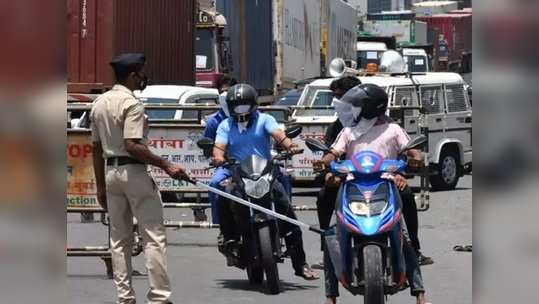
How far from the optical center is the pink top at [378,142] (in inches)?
331

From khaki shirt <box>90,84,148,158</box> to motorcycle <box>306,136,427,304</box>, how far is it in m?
1.43

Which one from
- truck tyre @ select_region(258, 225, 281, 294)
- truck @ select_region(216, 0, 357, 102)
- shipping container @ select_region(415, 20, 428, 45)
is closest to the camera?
truck tyre @ select_region(258, 225, 281, 294)

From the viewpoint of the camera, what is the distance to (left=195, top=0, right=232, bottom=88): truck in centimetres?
2669

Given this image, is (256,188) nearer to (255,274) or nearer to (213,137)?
(255,274)

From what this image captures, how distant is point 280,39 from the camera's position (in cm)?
3475

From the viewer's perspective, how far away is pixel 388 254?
25.9 ft

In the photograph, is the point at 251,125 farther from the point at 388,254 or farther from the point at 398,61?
the point at 398,61

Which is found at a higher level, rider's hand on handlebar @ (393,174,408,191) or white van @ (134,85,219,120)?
white van @ (134,85,219,120)

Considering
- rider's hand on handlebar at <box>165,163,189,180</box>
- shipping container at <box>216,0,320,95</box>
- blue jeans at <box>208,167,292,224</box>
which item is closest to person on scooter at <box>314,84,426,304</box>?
rider's hand on handlebar at <box>165,163,189,180</box>

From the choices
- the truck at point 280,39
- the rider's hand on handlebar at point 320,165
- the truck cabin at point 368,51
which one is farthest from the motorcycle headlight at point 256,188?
the truck cabin at point 368,51

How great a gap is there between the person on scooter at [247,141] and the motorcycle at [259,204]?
106mm

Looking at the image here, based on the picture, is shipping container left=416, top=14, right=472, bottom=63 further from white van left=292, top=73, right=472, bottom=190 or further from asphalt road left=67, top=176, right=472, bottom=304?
asphalt road left=67, top=176, right=472, bottom=304
